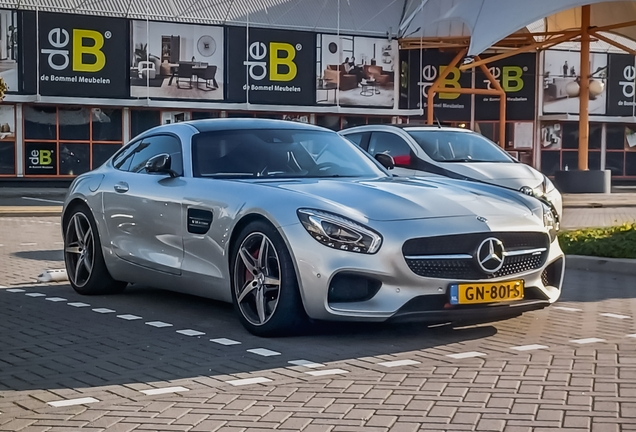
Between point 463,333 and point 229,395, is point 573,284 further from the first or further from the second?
point 229,395

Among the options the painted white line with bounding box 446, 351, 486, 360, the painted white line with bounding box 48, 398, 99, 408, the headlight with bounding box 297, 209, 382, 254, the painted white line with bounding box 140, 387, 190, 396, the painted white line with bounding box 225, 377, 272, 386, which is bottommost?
the painted white line with bounding box 48, 398, 99, 408

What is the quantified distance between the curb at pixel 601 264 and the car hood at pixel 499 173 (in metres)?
1.96

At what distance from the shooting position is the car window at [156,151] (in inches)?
323

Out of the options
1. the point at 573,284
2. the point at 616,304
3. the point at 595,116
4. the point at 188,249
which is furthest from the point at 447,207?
the point at 595,116

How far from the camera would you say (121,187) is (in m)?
8.59

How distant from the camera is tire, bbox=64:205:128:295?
8.88 meters

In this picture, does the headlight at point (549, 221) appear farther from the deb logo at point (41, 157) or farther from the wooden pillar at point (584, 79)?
the deb logo at point (41, 157)

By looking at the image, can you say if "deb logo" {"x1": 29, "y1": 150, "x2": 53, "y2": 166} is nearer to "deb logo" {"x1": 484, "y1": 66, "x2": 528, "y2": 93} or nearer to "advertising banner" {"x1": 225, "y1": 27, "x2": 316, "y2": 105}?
"advertising banner" {"x1": 225, "y1": 27, "x2": 316, "y2": 105}

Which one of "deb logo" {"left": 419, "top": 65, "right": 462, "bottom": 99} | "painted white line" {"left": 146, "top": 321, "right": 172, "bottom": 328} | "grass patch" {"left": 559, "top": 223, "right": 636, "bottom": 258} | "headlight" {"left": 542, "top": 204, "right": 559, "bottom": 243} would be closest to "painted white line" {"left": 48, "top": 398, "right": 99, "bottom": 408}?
"painted white line" {"left": 146, "top": 321, "right": 172, "bottom": 328}

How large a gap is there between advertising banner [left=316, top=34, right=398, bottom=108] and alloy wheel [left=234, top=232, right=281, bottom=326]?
108 ft

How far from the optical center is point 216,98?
37.8m

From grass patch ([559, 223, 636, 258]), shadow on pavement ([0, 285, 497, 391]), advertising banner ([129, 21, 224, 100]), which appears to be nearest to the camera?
shadow on pavement ([0, 285, 497, 391])

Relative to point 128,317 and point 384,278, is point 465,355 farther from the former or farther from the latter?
point 128,317

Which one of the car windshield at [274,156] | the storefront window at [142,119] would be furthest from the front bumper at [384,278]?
the storefront window at [142,119]
